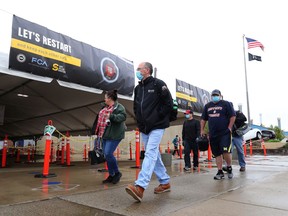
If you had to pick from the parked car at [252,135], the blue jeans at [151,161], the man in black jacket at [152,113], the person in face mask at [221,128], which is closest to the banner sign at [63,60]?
the man in black jacket at [152,113]

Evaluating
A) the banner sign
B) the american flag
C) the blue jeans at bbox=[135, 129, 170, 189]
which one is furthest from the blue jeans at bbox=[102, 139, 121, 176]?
the american flag

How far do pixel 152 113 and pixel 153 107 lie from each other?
0.09 meters

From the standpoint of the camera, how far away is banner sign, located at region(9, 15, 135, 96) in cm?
671

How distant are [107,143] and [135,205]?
1866mm

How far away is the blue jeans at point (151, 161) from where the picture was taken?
356 centimetres

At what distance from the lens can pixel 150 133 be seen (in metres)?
3.94

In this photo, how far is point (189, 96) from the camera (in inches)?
516

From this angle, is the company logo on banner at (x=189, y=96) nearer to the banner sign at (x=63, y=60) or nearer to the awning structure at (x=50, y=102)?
the awning structure at (x=50, y=102)

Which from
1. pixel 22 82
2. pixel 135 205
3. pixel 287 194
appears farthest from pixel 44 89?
pixel 287 194

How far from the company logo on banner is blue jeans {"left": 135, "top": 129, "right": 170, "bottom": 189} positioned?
8.10 metres

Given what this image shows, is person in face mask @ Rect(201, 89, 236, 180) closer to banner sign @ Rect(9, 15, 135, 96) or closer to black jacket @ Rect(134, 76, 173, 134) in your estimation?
black jacket @ Rect(134, 76, 173, 134)

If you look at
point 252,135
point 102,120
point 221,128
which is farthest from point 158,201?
point 252,135

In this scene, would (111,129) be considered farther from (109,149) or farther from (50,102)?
(50,102)

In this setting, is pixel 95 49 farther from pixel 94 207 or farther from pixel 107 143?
pixel 94 207
